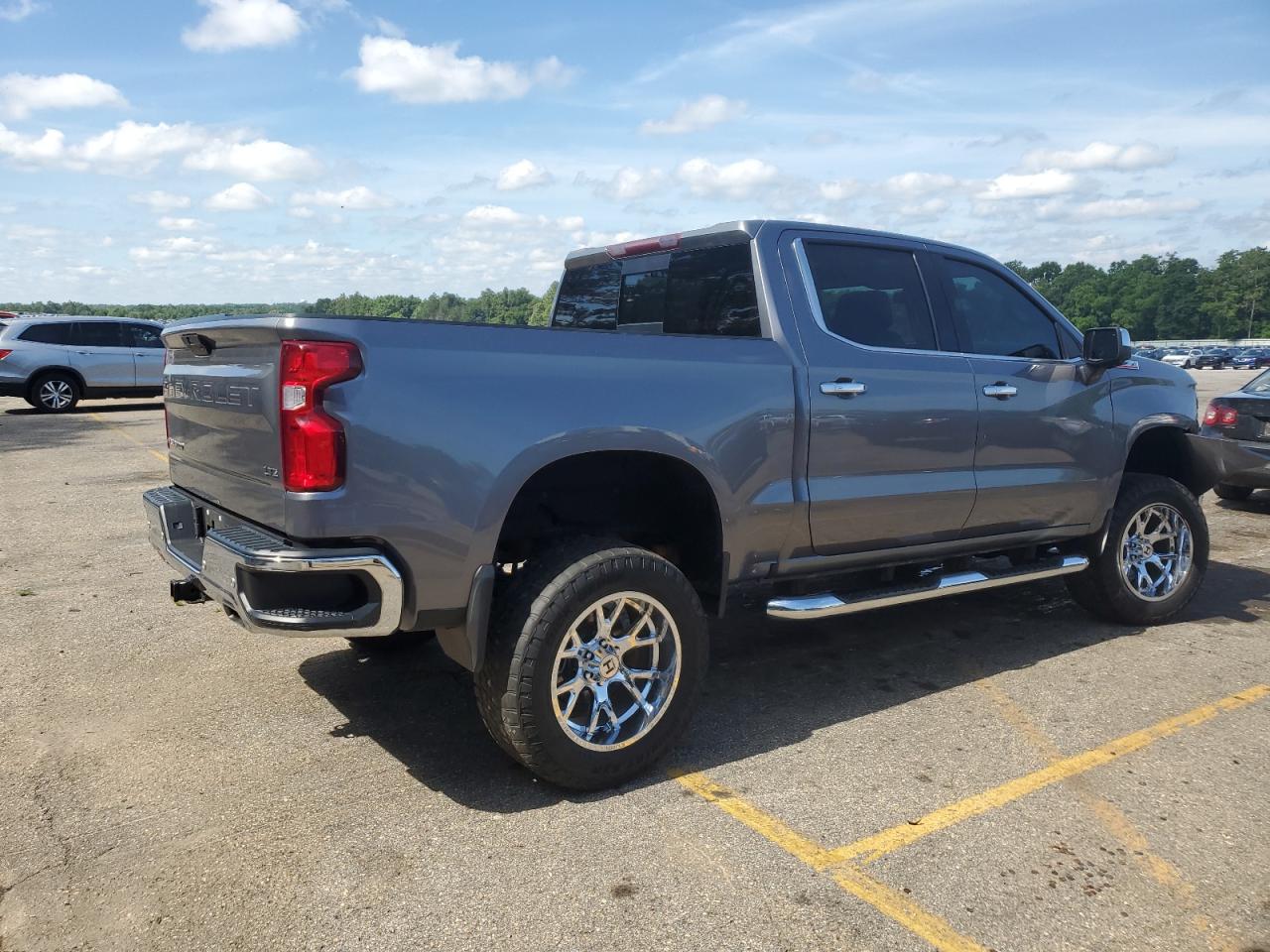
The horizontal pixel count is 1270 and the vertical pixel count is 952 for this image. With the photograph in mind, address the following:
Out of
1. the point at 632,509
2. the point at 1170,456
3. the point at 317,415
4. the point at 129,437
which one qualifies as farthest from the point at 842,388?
the point at 129,437

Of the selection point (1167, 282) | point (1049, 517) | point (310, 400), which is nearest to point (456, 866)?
point (310, 400)

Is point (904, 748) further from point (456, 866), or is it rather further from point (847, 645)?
point (456, 866)

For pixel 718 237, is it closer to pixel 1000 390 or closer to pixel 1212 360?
pixel 1000 390

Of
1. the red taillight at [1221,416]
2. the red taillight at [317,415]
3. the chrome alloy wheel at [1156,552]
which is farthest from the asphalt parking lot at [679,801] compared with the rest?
the red taillight at [1221,416]

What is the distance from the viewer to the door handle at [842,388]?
157 inches

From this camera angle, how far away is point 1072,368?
5035 millimetres

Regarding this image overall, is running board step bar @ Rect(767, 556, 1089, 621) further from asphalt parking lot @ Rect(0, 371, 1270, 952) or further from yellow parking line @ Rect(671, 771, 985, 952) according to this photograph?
yellow parking line @ Rect(671, 771, 985, 952)

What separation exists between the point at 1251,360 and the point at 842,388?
7267 cm

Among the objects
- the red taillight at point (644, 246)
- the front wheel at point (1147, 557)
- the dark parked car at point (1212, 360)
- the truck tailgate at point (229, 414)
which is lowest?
the dark parked car at point (1212, 360)

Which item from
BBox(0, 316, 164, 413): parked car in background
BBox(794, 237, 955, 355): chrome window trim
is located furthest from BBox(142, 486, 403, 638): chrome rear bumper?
BBox(0, 316, 164, 413): parked car in background

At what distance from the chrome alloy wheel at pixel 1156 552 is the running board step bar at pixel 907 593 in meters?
0.39

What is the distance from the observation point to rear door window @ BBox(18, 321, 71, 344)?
1747 cm

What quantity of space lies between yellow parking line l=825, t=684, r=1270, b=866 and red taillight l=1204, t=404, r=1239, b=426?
547cm

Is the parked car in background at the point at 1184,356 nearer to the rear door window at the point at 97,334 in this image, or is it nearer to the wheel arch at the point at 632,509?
the rear door window at the point at 97,334
